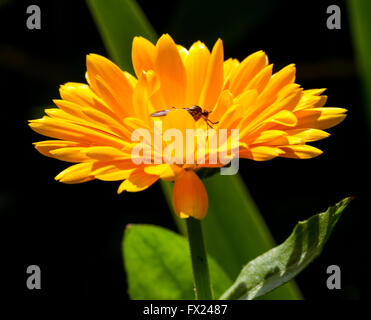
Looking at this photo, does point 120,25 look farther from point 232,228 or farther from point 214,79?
point 232,228

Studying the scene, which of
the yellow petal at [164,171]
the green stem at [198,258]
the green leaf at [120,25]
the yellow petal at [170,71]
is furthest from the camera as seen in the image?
the green leaf at [120,25]

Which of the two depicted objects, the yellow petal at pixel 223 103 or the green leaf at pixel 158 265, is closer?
the yellow petal at pixel 223 103

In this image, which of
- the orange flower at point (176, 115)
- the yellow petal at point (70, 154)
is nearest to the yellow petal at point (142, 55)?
the orange flower at point (176, 115)

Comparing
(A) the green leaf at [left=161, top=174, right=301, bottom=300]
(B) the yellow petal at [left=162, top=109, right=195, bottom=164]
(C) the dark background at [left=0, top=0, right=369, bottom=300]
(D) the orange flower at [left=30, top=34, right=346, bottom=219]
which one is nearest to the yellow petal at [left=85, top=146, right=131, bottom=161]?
(D) the orange flower at [left=30, top=34, right=346, bottom=219]

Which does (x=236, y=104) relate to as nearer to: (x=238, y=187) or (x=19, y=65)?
(x=238, y=187)

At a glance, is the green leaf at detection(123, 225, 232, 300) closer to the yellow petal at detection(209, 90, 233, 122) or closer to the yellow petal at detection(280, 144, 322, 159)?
the yellow petal at detection(209, 90, 233, 122)

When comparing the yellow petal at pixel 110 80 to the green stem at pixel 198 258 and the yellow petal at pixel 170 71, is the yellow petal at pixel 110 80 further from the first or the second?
the green stem at pixel 198 258

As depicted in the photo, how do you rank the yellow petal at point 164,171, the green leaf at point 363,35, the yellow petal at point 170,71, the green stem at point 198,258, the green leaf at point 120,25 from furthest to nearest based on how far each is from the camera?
1. the green leaf at point 363,35
2. the green leaf at point 120,25
3. the yellow petal at point 170,71
4. the green stem at point 198,258
5. the yellow petal at point 164,171
